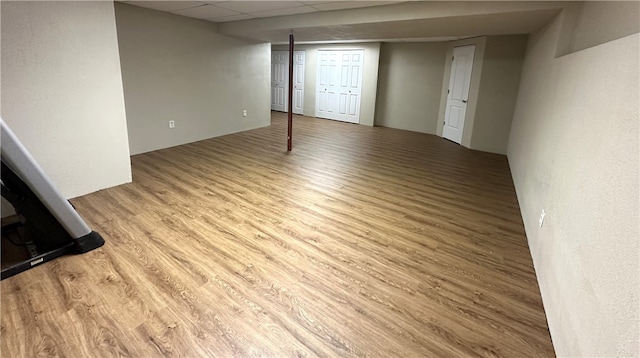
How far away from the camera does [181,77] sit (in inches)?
220

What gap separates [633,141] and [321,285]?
179 cm

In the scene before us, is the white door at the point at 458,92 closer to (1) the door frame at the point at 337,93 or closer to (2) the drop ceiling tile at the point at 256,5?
(1) the door frame at the point at 337,93

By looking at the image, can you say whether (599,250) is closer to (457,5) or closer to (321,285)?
(321,285)

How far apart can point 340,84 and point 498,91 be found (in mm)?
4285

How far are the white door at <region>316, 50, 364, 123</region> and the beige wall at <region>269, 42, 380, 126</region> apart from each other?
132mm

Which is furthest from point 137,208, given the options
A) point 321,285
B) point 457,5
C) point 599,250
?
point 457,5

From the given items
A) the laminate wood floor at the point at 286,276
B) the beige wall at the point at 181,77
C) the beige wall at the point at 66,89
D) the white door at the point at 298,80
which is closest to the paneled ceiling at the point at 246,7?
the beige wall at the point at 181,77

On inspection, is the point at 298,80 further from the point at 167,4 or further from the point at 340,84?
the point at 167,4

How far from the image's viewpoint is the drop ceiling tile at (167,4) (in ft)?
14.4

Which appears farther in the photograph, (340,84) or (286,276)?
(340,84)

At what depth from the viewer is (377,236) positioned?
2887 millimetres

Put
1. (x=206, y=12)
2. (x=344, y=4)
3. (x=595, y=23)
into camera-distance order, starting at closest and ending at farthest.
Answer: (x=595, y=23)
(x=344, y=4)
(x=206, y=12)

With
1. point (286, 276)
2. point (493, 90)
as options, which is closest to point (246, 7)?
point (286, 276)

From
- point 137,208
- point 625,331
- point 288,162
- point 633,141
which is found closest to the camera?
point 625,331
